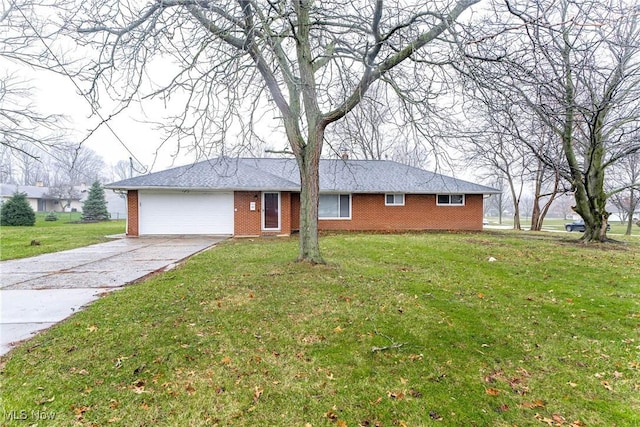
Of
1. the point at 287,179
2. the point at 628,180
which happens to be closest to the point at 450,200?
the point at 287,179

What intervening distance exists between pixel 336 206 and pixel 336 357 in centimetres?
1295

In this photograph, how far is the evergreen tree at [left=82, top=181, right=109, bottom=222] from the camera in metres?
28.5

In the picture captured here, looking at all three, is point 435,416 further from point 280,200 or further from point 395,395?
point 280,200

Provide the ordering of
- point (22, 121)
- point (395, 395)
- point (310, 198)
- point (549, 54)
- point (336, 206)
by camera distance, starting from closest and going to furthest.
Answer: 1. point (395, 395)
2. point (549, 54)
3. point (310, 198)
4. point (22, 121)
5. point (336, 206)

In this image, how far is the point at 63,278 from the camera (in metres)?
6.24

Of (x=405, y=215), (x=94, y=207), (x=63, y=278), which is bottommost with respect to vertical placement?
(x=63, y=278)

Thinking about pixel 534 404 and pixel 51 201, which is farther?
pixel 51 201

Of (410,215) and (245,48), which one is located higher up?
(245,48)

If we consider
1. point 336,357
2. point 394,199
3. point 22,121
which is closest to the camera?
point 336,357

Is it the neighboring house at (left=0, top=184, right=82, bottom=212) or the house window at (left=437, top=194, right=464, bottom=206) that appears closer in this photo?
the house window at (left=437, top=194, right=464, bottom=206)

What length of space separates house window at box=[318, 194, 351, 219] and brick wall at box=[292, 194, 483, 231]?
0.73ft

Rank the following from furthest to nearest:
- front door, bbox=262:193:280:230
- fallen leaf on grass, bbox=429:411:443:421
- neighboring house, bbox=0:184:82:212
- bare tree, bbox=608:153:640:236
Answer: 1. neighboring house, bbox=0:184:82:212
2. bare tree, bbox=608:153:640:236
3. front door, bbox=262:193:280:230
4. fallen leaf on grass, bbox=429:411:443:421

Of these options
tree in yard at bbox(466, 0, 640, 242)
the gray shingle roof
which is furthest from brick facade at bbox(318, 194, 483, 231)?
tree in yard at bbox(466, 0, 640, 242)

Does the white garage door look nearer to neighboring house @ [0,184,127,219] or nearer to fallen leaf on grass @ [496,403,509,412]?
fallen leaf on grass @ [496,403,509,412]
